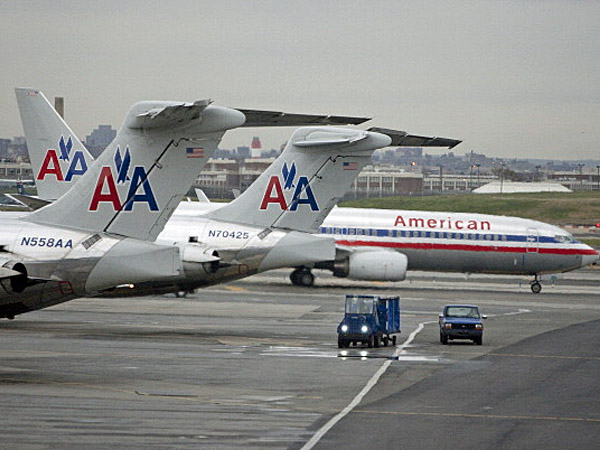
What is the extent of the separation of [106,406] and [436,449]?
9.05 metres

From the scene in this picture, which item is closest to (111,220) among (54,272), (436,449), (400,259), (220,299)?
(54,272)

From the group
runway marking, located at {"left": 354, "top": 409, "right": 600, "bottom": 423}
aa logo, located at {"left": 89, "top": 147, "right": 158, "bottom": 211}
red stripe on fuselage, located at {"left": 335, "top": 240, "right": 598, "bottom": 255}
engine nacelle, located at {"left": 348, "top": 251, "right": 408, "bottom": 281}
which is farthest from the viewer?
red stripe on fuselage, located at {"left": 335, "top": 240, "right": 598, "bottom": 255}

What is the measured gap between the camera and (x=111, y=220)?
112ft

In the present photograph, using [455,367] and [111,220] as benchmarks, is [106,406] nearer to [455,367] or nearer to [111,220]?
[111,220]

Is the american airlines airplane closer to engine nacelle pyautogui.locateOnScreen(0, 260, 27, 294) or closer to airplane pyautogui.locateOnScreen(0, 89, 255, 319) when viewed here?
airplane pyautogui.locateOnScreen(0, 89, 255, 319)

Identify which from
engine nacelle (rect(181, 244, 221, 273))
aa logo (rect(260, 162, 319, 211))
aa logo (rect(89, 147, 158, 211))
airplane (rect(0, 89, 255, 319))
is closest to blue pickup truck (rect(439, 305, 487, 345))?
aa logo (rect(260, 162, 319, 211))

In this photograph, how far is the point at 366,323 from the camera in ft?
152

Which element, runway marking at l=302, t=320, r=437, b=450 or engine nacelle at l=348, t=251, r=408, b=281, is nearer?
runway marking at l=302, t=320, r=437, b=450

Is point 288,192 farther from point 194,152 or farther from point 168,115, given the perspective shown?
point 168,115

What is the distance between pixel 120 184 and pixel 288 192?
19.0 metres

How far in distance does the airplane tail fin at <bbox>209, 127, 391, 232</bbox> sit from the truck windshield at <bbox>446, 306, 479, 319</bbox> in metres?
7.01

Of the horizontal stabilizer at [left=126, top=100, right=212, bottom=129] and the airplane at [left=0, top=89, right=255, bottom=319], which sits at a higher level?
the horizontal stabilizer at [left=126, top=100, right=212, bottom=129]

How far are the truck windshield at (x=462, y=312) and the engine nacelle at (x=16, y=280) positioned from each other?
22.1m

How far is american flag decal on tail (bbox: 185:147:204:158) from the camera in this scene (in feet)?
112
